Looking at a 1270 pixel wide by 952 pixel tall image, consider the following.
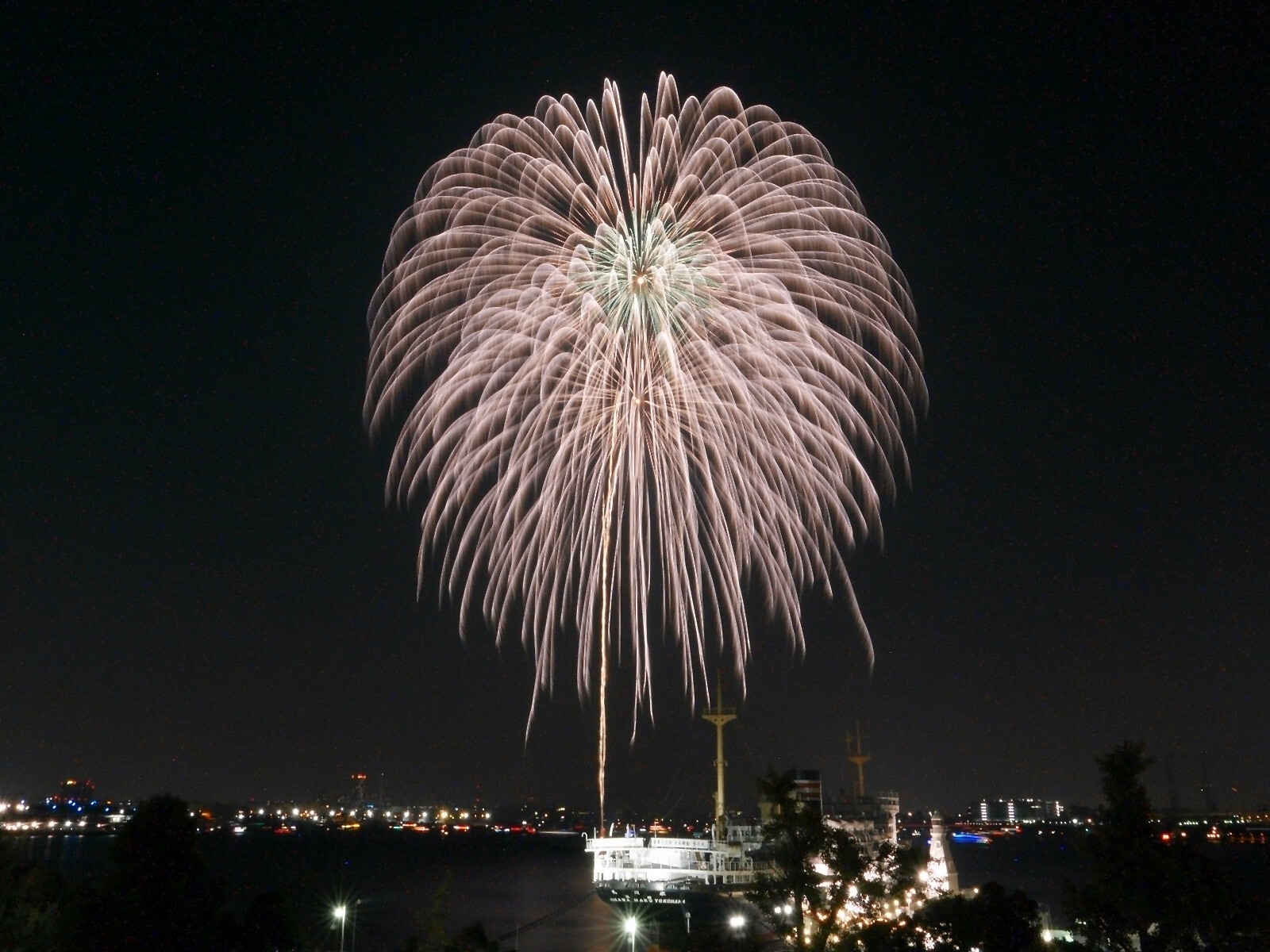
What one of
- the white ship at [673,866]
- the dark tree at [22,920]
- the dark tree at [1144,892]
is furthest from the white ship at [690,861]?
the dark tree at [22,920]

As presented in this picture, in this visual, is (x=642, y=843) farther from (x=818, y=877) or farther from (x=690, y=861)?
(x=818, y=877)

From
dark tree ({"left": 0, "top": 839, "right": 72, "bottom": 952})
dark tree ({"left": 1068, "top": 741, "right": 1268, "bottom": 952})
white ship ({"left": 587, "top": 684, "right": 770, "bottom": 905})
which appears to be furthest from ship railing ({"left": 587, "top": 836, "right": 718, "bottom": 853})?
dark tree ({"left": 0, "top": 839, "right": 72, "bottom": 952})

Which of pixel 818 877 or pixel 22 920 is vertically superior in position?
pixel 818 877

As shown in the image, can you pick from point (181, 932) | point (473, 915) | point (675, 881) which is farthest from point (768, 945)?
point (473, 915)

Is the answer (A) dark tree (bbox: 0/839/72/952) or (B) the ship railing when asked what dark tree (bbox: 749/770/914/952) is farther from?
(B) the ship railing

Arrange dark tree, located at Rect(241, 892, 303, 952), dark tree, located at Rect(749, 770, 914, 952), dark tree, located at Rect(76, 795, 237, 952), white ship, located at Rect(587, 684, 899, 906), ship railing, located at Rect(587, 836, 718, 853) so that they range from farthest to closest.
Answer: ship railing, located at Rect(587, 836, 718, 853)
white ship, located at Rect(587, 684, 899, 906)
dark tree, located at Rect(749, 770, 914, 952)
dark tree, located at Rect(241, 892, 303, 952)
dark tree, located at Rect(76, 795, 237, 952)

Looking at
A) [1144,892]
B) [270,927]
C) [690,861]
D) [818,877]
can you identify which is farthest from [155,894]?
[690,861]

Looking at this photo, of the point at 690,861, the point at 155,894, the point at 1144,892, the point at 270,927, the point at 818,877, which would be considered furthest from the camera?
the point at 690,861

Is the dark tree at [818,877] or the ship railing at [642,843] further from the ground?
the dark tree at [818,877]

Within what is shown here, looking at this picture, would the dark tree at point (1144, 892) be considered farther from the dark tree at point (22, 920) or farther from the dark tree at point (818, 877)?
the dark tree at point (22, 920)

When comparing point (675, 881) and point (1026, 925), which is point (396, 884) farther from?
point (1026, 925)

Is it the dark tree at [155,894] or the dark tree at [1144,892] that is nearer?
the dark tree at [155,894]

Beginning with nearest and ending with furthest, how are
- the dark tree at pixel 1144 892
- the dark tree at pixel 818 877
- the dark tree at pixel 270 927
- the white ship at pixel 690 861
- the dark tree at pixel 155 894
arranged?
the dark tree at pixel 155 894 < the dark tree at pixel 1144 892 < the dark tree at pixel 270 927 < the dark tree at pixel 818 877 < the white ship at pixel 690 861
